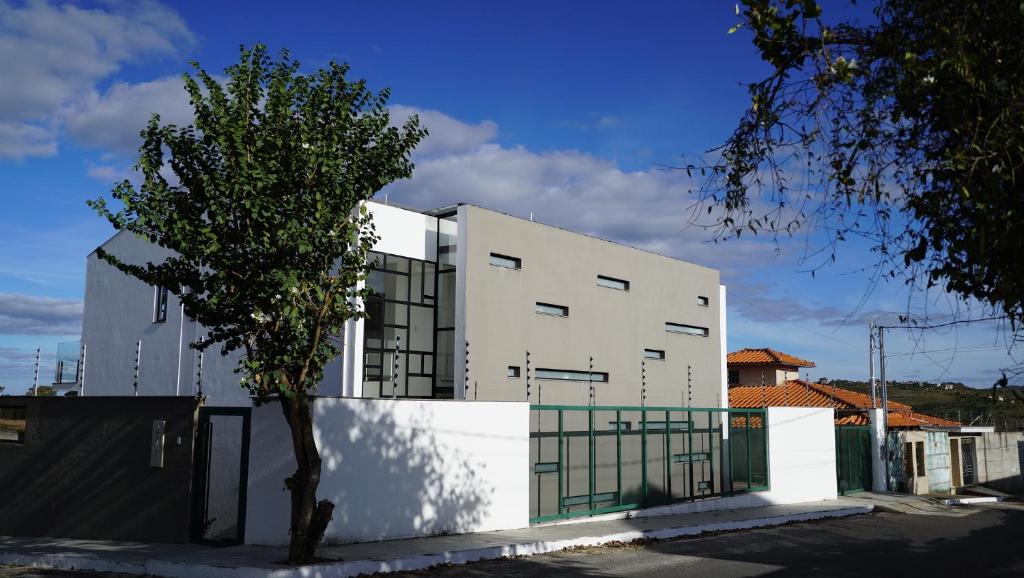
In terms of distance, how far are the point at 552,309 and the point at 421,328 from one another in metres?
4.94

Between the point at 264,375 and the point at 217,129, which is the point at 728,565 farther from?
the point at 217,129

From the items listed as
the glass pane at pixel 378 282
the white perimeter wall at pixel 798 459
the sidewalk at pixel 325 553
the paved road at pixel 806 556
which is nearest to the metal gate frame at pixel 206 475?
the sidewalk at pixel 325 553

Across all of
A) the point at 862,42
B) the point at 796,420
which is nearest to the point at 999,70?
the point at 862,42

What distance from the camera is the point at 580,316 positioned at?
1125 inches

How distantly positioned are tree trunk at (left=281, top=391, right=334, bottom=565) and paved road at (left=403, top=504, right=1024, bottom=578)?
134cm

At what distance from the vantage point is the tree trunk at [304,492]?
10.7m

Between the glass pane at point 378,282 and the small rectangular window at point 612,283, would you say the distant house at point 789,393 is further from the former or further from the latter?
the glass pane at point 378,282

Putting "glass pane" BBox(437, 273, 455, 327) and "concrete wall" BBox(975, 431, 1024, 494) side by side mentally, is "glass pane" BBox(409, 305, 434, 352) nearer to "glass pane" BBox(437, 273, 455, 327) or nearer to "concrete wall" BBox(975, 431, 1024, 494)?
"glass pane" BBox(437, 273, 455, 327)

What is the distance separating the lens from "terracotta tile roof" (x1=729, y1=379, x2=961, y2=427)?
3825 centimetres

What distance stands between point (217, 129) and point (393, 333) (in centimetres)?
1354

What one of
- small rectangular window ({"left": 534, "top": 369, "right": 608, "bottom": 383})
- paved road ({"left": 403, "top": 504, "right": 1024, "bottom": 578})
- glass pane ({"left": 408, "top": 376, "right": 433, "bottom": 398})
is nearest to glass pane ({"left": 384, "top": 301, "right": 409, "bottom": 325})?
glass pane ({"left": 408, "top": 376, "right": 433, "bottom": 398})

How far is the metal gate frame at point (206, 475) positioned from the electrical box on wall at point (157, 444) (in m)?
0.62

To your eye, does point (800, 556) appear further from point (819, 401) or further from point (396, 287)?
point (819, 401)

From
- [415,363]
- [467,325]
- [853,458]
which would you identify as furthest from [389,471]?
[853,458]
